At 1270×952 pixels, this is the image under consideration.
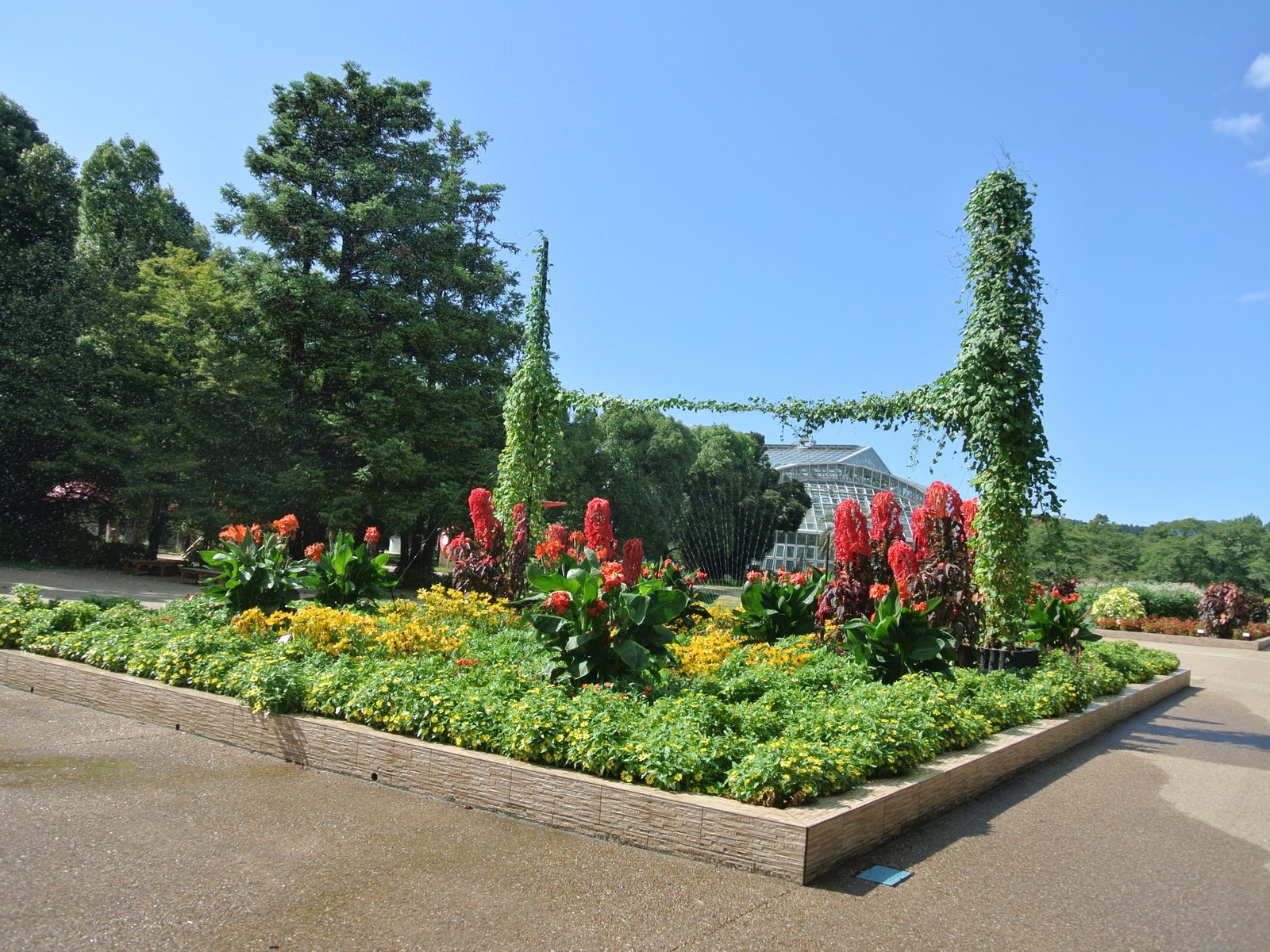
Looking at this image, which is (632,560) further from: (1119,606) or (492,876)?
(1119,606)

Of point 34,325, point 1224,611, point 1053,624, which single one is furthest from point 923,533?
point 34,325

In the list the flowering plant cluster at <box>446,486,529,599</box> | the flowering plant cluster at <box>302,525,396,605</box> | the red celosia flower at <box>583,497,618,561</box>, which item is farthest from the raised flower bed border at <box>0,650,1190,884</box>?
the red celosia flower at <box>583,497,618,561</box>

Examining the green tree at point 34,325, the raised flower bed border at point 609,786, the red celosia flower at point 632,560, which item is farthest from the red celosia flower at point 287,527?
the green tree at point 34,325

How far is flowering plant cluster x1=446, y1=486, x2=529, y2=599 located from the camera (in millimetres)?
9578

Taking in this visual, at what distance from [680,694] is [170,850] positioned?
9.04 feet

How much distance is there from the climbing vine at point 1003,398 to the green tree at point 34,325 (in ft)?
67.0

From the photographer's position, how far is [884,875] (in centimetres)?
359

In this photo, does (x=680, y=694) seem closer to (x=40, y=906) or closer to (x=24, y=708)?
(x=40, y=906)

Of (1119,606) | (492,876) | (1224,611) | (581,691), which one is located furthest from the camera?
(1119,606)

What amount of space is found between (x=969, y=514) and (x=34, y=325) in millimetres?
21554

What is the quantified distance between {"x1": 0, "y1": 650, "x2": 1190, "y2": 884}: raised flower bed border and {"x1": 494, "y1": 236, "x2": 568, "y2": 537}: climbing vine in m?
5.75

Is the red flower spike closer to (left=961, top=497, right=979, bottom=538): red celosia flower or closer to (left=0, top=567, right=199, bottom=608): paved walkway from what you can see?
(left=961, top=497, right=979, bottom=538): red celosia flower

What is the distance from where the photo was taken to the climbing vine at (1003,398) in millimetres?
7629

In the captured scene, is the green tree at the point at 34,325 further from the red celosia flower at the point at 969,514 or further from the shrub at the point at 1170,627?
the shrub at the point at 1170,627
